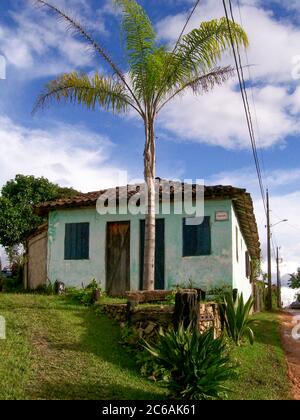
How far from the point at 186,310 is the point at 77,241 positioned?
778 cm

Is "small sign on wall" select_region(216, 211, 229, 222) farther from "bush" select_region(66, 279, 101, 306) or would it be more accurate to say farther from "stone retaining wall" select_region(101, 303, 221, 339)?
"bush" select_region(66, 279, 101, 306)

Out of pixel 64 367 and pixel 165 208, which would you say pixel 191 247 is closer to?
pixel 165 208

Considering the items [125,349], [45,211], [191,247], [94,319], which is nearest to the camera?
[125,349]

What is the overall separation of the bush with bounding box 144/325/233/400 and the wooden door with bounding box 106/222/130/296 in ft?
24.1

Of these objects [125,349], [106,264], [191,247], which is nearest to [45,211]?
[106,264]

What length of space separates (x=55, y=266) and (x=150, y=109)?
624 centimetres

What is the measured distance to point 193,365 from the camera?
6.83m

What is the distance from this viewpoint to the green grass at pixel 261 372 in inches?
299

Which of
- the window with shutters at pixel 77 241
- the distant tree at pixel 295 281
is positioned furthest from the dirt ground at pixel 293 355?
the distant tree at pixel 295 281

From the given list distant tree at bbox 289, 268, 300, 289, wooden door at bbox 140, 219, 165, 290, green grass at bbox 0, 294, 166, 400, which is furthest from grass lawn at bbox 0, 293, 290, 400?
distant tree at bbox 289, 268, 300, 289

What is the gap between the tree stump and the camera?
8102 mm
